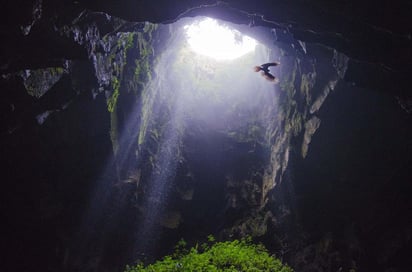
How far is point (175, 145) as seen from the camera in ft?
55.5

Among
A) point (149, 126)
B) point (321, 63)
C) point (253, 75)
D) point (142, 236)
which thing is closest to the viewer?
point (321, 63)

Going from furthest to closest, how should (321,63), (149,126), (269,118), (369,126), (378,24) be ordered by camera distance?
1. (269,118)
2. (149,126)
3. (321,63)
4. (369,126)
5. (378,24)

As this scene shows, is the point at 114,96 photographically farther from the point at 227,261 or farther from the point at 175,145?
the point at 175,145

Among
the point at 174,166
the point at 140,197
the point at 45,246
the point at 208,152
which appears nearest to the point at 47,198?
the point at 45,246

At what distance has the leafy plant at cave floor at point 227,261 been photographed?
10625 mm

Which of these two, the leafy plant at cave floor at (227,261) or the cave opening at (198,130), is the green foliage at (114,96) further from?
the leafy plant at cave floor at (227,261)

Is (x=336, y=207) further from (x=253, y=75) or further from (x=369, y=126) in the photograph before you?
(x=253, y=75)

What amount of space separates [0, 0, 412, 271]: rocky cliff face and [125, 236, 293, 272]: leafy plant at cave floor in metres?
0.86

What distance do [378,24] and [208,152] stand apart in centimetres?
1192

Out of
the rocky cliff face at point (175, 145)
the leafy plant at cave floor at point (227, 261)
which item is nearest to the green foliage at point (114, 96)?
the rocky cliff face at point (175, 145)

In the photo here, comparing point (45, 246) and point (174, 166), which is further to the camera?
point (174, 166)

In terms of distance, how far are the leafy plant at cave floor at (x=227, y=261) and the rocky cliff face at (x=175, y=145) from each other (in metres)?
0.86

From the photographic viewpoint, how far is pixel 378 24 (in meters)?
6.87

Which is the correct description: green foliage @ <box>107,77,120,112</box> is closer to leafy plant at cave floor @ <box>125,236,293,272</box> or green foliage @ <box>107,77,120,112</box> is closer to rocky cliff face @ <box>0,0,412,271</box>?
rocky cliff face @ <box>0,0,412,271</box>
